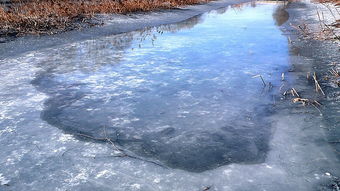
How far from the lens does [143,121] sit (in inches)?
140

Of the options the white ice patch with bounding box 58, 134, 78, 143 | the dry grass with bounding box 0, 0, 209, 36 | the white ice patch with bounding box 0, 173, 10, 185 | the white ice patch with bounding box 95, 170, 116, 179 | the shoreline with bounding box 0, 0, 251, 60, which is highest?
the dry grass with bounding box 0, 0, 209, 36

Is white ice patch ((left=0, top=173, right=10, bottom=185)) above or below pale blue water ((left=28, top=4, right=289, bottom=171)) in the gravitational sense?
below

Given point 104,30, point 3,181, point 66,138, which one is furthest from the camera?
point 104,30

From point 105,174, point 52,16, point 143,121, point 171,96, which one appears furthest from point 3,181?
point 52,16

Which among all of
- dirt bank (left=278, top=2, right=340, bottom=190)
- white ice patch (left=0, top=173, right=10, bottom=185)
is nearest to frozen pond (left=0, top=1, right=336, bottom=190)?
white ice patch (left=0, top=173, right=10, bottom=185)

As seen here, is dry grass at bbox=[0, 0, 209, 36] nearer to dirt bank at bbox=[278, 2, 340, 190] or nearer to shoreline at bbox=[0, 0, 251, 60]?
shoreline at bbox=[0, 0, 251, 60]

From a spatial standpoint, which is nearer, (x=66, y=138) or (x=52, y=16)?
(x=66, y=138)

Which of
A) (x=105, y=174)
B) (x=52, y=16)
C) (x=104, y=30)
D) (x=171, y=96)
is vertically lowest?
(x=105, y=174)

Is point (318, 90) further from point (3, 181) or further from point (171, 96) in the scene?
point (3, 181)

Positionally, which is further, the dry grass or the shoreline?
the dry grass

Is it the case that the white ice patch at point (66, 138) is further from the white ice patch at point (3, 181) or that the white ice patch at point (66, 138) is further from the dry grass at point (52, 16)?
the dry grass at point (52, 16)

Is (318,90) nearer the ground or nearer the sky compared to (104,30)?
nearer the ground

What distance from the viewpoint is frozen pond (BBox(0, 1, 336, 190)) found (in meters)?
2.55

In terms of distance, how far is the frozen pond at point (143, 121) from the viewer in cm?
255
